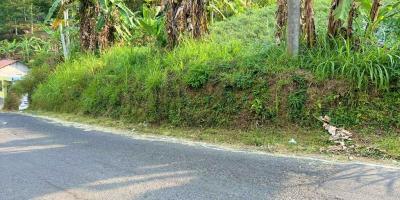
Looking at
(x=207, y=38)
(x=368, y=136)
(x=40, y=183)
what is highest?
(x=207, y=38)

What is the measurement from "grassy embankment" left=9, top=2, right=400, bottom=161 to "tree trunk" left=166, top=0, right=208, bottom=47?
0.38 metres

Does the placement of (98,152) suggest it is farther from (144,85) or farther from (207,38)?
(207,38)

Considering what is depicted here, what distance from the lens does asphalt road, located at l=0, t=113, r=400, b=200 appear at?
15.7 ft

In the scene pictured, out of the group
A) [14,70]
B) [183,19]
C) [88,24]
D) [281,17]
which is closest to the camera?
[281,17]

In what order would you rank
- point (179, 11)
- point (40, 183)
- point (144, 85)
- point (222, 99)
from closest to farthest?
1. point (40, 183)
2. point (222, 99)
3. point (144, 85)
4. point (179, 11)

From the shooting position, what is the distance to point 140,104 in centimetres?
975

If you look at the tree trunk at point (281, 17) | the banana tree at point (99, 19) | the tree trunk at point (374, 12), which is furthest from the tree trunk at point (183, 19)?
the banana tree at point (99, 19)

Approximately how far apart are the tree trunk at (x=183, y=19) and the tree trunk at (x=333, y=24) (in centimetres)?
389

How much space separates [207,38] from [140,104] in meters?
2.61

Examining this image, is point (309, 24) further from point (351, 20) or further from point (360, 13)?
point (360, 13)

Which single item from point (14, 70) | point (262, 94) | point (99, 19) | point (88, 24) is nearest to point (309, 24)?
point (262, 94)

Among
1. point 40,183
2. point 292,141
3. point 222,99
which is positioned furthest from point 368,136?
point 40,183

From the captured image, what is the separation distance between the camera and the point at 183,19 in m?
10.9

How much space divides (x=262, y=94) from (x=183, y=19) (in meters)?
4.05
